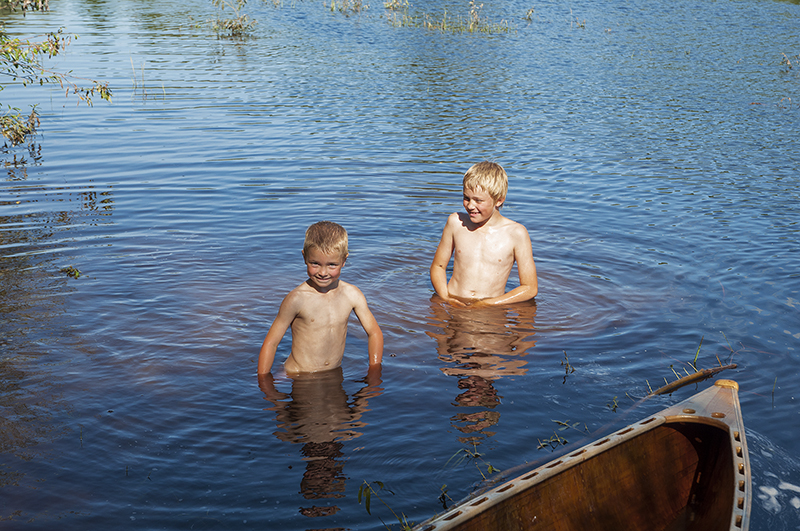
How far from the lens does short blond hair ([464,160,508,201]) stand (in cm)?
620

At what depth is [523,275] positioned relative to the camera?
22.6 ft

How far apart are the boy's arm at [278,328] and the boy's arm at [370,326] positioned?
0.48m

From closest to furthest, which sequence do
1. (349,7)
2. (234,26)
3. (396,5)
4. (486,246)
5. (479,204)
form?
(479,204) → (486,246) → (234,26) → (396,5) → (349,7)

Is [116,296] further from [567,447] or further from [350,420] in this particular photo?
[567,447]

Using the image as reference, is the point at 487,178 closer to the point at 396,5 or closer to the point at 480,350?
the point at 480,350

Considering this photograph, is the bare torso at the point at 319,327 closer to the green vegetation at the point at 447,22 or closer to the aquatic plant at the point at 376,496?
the aquatic plant at the point at 376,496

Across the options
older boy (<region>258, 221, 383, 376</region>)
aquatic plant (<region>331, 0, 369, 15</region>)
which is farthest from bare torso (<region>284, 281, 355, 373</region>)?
aquatic plant (<region>331, 0, 369, 15</region>)

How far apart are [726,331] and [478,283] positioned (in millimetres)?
2315

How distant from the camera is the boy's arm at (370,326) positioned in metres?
5.17

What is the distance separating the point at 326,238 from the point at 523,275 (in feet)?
9.46

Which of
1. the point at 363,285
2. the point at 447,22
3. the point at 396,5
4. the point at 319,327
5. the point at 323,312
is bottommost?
the point at 363,285

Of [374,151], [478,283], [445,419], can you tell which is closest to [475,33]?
[374,151]

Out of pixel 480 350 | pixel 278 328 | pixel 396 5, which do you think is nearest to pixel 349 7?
pixel 396 5

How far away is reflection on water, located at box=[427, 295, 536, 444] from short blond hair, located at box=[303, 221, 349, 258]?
149 cm
